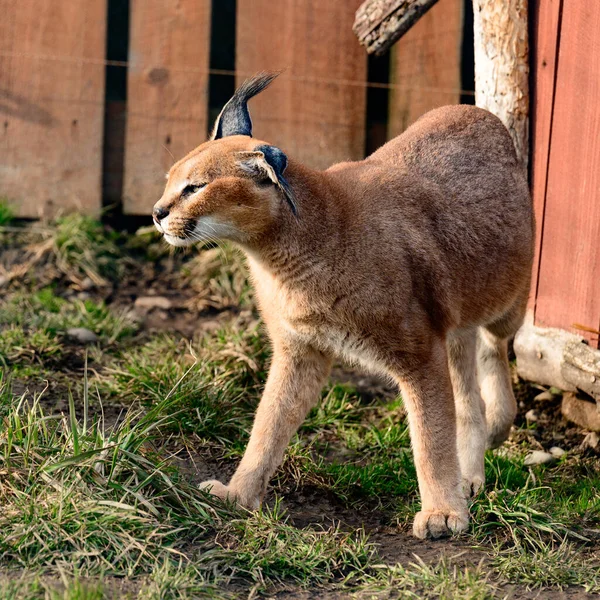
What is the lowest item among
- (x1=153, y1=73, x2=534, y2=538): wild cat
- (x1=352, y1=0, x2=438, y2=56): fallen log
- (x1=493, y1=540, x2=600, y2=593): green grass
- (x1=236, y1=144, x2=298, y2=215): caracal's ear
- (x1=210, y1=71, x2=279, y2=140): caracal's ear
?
(x1=493, y1=540, x2=600, y2=593): green grass

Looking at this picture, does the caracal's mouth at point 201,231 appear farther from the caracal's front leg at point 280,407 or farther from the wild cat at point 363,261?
the caracal's front leg at point 280,407

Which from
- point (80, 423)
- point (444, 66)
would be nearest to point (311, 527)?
point (80, 423)

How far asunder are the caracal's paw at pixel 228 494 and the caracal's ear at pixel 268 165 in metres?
1.26

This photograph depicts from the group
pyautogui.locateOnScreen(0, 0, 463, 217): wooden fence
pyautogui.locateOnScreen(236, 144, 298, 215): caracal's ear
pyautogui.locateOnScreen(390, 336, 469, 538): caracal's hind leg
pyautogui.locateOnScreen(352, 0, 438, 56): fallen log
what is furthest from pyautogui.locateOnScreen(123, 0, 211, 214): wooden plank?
pyautogui.locateOnScreen(390, 336, 469, 538): caracal's hind leg

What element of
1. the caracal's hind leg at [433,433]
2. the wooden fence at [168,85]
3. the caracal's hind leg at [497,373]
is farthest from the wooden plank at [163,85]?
the caracal's hind leg at [433,433]

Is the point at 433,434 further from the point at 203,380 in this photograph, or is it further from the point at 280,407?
the point at 203,380

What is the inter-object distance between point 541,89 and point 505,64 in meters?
0.25

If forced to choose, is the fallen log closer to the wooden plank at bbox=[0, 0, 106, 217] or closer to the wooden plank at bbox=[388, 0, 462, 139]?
the wooden plank at bbox=[388, 0, 462, 139]

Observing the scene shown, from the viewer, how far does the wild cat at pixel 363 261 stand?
4.41 metres

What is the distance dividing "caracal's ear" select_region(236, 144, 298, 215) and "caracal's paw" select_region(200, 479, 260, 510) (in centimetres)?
126

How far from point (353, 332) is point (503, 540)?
1.10 meters

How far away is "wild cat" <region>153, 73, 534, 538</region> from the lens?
441cm

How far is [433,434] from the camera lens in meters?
4.58

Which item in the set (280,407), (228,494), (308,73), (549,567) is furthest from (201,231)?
(308,73)
